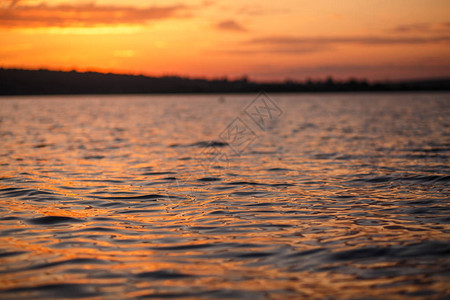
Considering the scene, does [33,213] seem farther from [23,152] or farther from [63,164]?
[23,152]

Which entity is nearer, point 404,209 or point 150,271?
point 150,271

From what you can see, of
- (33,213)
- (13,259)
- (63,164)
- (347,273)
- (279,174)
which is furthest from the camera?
(63,164)

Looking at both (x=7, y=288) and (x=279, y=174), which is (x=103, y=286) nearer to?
(x=7, y=288)

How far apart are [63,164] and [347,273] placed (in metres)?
15.6

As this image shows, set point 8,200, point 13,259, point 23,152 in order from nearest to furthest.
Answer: point 13,259 < point 8,200 < point 23,152

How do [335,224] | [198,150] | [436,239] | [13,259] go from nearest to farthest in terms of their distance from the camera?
[13,259], [436,239], [335,224], [198,150]

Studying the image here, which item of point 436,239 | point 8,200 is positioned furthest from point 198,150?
point 436,239

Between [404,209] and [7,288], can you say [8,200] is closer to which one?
[7,288]

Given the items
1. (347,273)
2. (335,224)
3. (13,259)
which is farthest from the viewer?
(335,224)

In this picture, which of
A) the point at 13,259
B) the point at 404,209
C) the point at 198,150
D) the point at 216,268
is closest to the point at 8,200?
the point at 13,259

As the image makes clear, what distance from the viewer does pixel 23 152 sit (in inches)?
944

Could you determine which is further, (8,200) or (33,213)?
(8,200)

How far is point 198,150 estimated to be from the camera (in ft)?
86.6

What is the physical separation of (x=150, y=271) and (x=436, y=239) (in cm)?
517
